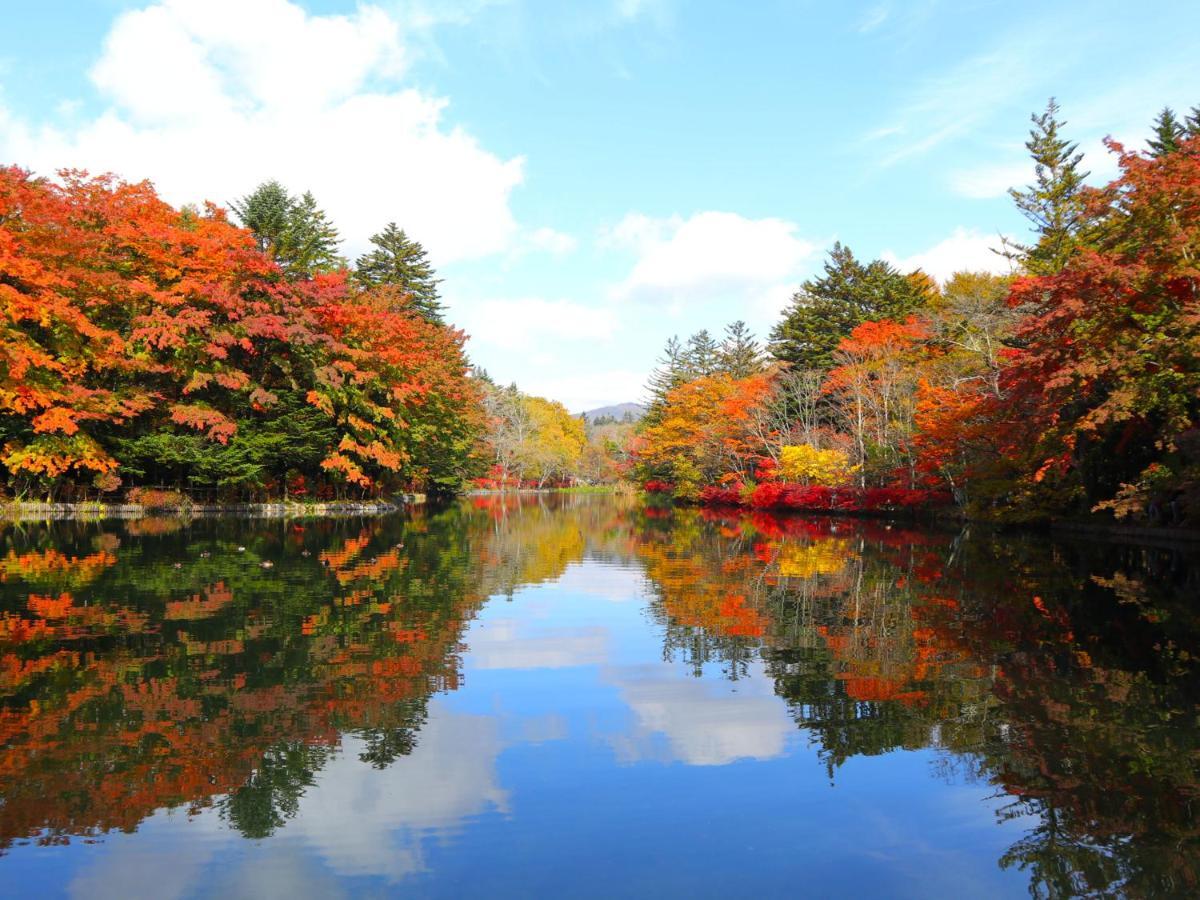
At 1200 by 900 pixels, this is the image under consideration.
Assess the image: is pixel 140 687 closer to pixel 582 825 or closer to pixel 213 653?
pixel 213 653

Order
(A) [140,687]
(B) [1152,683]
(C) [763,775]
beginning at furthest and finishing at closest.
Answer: (B) [1152,683]
(A) [140,687]
(C) [763,775]

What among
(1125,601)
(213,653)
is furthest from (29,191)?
(1125,601)

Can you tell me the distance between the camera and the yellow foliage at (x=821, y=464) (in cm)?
3341

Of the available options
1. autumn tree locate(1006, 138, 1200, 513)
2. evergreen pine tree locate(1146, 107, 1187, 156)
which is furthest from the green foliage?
autumn tree locate(1006, 138, 1200, 513)

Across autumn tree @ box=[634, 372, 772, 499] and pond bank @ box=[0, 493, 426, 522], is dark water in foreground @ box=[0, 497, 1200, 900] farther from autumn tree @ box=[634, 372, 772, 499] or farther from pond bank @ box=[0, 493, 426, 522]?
autumn tree @ box=[634, 372, 772, 499]

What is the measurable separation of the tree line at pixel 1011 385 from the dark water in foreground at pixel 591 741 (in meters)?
6.45

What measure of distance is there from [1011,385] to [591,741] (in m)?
19.9

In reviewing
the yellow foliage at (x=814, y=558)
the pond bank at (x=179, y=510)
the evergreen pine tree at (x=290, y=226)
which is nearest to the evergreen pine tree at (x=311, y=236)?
the evergreen pine tree at (x=290, y=226)

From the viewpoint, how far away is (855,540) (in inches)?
855

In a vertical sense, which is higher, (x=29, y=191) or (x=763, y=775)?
(x=29, y=191)

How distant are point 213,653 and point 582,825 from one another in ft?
15.8

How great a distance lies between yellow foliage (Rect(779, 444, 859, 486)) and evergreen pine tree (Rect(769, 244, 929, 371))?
11068 mm

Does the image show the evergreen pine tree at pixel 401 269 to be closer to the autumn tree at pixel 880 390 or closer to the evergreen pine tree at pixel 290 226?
the evergreen pine tree at pixel 290 226

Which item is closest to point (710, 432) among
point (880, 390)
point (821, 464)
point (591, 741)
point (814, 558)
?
point (821, 464)
